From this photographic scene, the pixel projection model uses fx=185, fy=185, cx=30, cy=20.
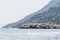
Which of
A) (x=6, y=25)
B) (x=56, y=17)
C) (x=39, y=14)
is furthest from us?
(x=39, y=14)

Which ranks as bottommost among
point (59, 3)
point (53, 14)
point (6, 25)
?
point (6, 25)

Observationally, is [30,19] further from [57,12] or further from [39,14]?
[57,12]

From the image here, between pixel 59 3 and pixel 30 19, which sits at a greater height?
pixel 59 3

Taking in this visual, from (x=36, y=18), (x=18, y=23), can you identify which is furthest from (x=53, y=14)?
(x=18, y=23)

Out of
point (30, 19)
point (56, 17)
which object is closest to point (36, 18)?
point (30, 19)

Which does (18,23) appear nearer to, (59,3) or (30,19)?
(30,19)

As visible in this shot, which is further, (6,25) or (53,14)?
(53,14)

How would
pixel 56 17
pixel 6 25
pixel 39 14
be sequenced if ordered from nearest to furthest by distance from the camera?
pixel 6 25 < pixel 56 17 < pixel 39 14
